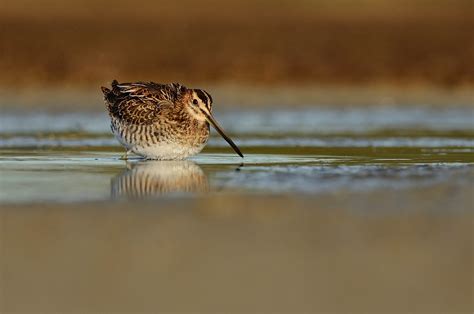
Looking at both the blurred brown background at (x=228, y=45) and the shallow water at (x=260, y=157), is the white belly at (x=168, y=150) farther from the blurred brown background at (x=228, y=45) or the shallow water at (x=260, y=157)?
the blurred brown background at (x=228, y=45)

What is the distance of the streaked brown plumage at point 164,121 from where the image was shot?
44.9ft

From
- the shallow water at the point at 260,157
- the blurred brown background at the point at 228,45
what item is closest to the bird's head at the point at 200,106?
the shallow water at the point at 260,157

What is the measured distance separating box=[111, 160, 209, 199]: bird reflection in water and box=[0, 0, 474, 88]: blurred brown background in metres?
12.3

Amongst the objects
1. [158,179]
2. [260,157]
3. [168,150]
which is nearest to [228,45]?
[260,157]

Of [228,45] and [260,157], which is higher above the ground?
[228,45]

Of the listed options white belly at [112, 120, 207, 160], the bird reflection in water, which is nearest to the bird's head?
white belly at [112, 120, 207, 160]

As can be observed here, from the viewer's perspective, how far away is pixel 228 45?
29.0 meters

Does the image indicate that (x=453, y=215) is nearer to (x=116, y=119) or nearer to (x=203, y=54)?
(x=116, y=119)

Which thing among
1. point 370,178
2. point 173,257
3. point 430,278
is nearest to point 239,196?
point 370,178

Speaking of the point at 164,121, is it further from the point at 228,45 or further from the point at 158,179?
the point at 228,45

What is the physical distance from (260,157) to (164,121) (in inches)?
46.7

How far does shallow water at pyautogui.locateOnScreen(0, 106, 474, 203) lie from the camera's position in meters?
11.2

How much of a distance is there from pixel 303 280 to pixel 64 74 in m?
19.4

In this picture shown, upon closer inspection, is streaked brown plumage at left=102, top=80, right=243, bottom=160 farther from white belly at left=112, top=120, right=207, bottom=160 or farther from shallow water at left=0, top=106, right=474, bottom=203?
shallow water at left=0, top=106, right=474, bottom=203
